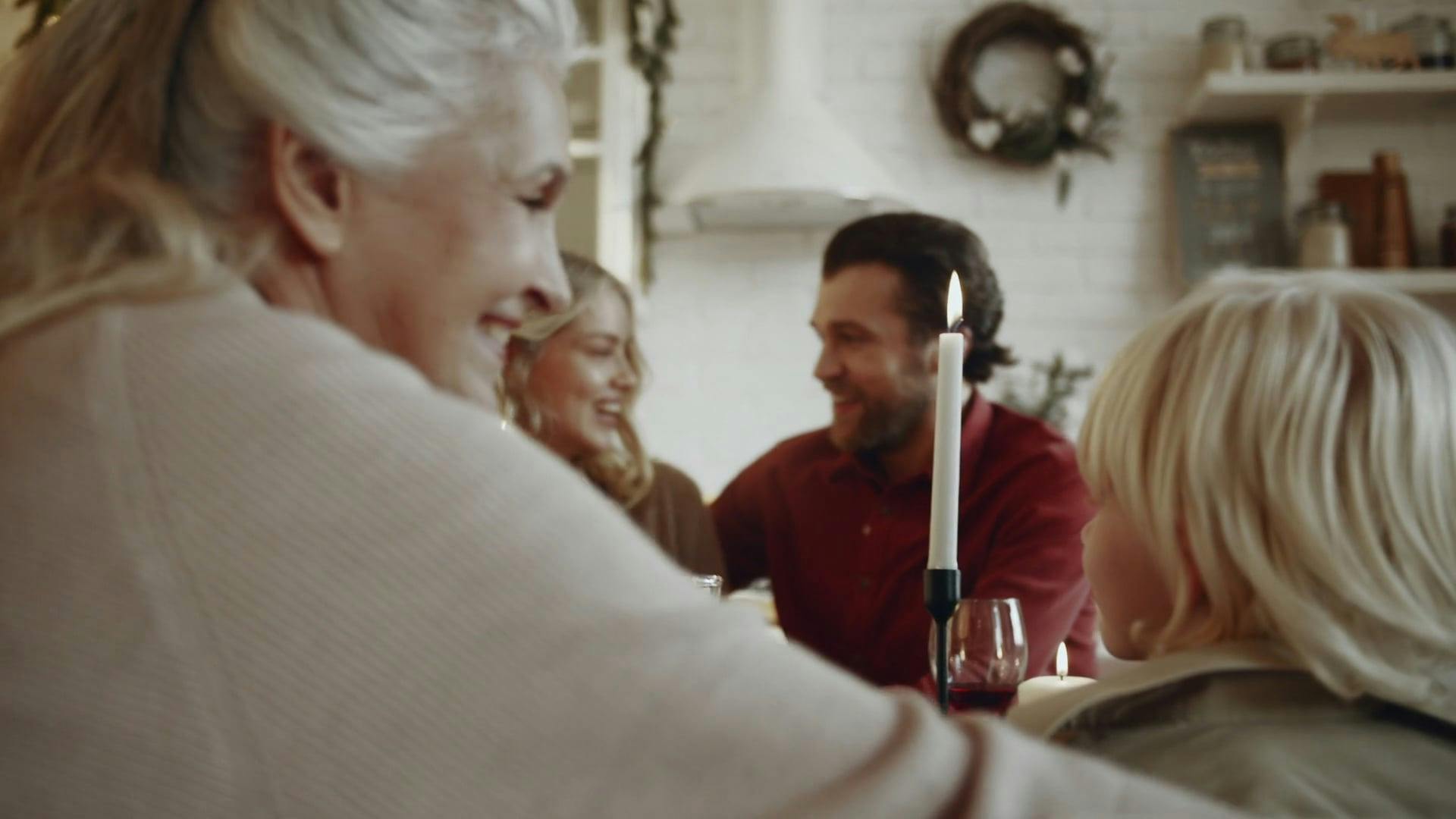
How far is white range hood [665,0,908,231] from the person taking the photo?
11.6 ft

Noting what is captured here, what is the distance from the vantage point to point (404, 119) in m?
0.94

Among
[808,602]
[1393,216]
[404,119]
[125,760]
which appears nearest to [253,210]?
[404,119]

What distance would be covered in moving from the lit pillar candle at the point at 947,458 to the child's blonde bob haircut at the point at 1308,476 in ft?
0.37

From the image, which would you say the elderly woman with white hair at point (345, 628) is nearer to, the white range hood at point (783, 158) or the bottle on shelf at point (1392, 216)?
the white range hood at point (783, 158)

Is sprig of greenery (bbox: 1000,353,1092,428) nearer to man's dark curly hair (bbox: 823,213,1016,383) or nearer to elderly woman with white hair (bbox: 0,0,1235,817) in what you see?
man's dark curly hair (bbox: 823,213,1016,383)

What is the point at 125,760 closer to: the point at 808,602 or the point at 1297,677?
the point at 1297,677

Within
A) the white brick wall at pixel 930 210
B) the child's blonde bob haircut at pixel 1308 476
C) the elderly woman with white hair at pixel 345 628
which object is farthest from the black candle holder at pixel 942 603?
the white brick wall at pixel 930 210

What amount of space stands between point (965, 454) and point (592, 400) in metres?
0.73

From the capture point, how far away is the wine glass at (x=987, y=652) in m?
1.18

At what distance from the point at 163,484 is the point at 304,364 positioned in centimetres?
8

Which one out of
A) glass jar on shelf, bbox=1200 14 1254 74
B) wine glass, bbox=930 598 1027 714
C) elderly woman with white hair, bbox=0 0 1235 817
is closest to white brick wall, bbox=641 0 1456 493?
glass jar on shelf, bbox=1200 14 1254 74

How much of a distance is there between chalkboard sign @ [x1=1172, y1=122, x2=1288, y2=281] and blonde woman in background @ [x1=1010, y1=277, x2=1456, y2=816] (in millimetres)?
3186

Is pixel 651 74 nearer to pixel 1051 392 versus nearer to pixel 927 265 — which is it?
pixel 1051 392

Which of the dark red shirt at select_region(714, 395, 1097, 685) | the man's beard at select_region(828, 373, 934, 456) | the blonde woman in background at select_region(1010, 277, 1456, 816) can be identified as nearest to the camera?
the blonde woman in background at select_region(1010, 277, 1456, 816)
